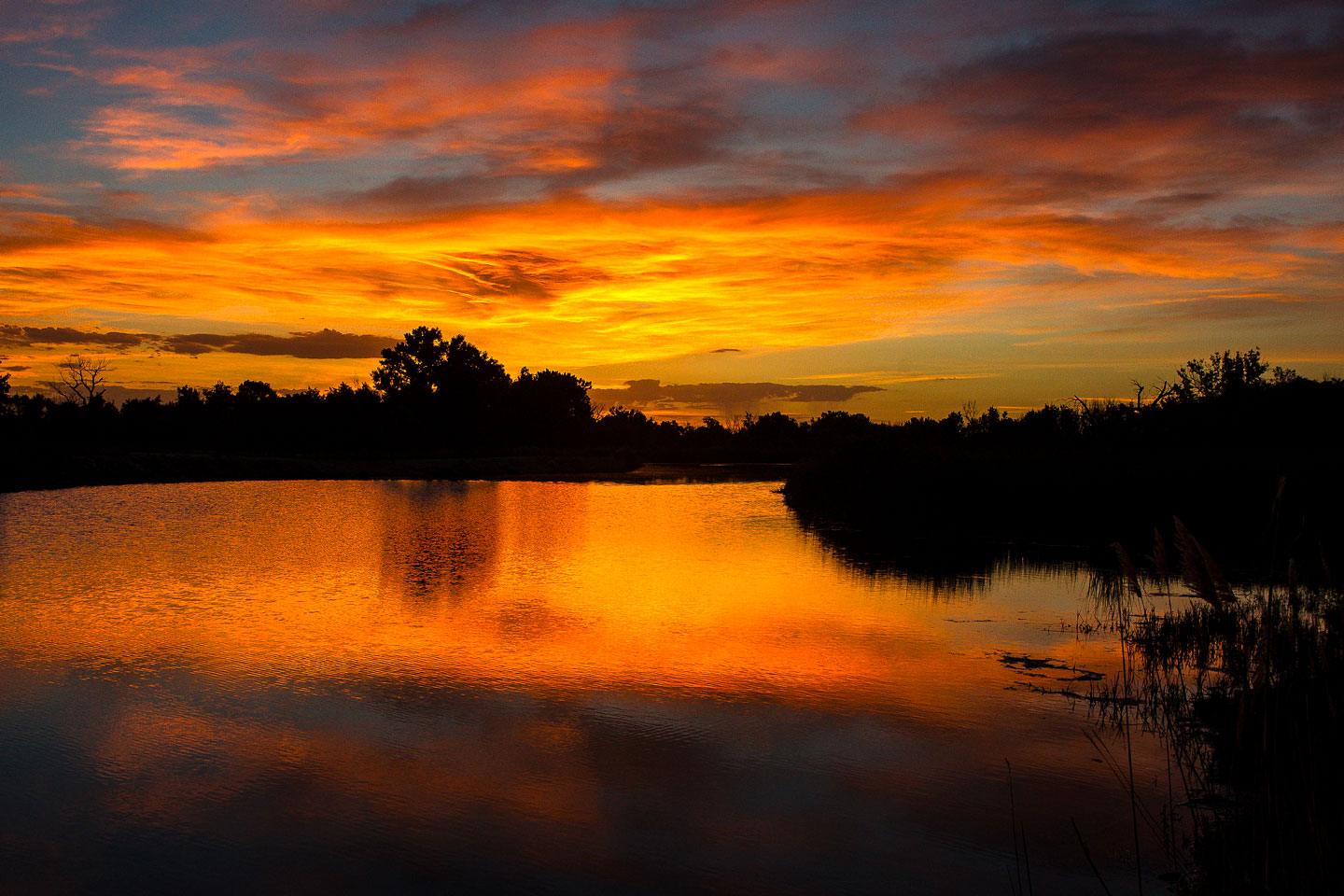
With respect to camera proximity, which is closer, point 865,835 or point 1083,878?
point 1083,878

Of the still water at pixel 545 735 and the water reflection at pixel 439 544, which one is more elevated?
the water reflection at pixel 439 544

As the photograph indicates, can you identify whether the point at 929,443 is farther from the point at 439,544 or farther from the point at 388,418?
the point at 388,418

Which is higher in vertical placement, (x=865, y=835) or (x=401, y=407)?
(x=401, y=407)

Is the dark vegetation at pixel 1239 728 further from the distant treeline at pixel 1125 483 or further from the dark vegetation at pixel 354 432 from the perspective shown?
the dark vegetation at pixel 354 432

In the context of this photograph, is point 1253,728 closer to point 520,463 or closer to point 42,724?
point 42,724

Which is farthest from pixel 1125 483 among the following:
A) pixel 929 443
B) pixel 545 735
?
pixel 545 735

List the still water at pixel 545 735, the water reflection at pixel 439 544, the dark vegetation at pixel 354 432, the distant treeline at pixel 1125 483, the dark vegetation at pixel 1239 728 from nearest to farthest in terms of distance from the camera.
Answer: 1. the dark vegetation at pixel 1239 728
2. the still water at pixel 545 735
3. the water reflection at pixel 439 544
4. the distant treeline at pixel 1125 483
5. the dark vegetation at pixel 354 432

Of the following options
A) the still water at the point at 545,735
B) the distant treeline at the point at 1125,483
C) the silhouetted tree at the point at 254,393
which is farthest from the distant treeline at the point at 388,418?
the still water at the point at 545,735

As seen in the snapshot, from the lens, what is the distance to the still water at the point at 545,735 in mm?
5266

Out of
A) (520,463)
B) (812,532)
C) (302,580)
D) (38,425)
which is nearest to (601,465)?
(520,463)

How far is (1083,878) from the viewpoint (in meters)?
5.18

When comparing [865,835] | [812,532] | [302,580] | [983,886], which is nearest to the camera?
[983,886]

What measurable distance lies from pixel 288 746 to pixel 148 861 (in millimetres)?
1810

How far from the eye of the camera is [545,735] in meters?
7.30
